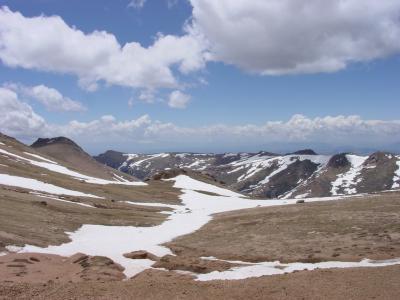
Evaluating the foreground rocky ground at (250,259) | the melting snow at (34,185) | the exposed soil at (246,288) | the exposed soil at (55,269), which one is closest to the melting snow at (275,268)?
the foreground rocky ground at (250,259)

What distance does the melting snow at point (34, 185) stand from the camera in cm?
7931

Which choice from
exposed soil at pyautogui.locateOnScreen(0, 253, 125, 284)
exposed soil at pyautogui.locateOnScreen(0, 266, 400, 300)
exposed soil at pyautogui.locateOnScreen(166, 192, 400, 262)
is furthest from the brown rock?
exposed soil at pyautogui.locateOnScreen(0, 266, 400, 300)

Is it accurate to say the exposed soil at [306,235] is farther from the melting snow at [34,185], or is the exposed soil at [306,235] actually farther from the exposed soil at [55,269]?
the melting snow at [34,185]

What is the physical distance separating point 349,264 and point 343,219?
19.6 m

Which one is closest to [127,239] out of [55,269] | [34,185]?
[55,269]

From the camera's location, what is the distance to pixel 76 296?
24.6m

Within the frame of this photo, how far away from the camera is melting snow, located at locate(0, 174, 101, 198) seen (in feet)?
260

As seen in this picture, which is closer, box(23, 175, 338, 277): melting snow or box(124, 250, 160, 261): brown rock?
box(23, 175, 338, 277): melting snow

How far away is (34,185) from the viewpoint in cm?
8294

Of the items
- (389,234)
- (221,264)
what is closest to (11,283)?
(221,264)

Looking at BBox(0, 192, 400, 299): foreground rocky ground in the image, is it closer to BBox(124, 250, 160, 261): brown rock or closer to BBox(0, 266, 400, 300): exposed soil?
BBox(0, 266, 400, 300): exposed soil

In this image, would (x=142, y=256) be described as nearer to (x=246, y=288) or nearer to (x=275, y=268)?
(x=275, y=268)

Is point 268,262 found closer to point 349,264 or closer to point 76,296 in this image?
point 349,264

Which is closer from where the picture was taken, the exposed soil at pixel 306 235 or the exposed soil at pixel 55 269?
the exposed soil at pixel 55 269
